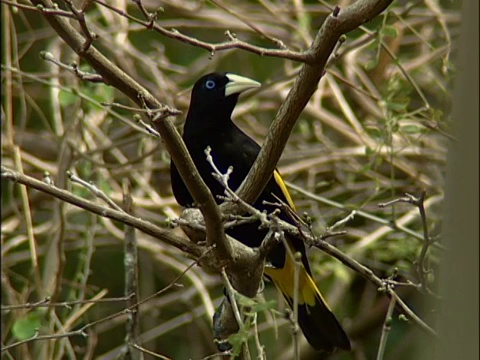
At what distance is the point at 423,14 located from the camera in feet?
14.5

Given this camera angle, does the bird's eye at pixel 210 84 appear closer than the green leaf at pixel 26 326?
No

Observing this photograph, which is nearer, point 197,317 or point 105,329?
point 197,317

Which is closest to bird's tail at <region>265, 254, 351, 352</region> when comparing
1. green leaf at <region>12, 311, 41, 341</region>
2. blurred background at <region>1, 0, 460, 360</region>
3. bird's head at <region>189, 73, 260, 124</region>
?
blurred background at <region>1, 0, 460, 360</region>

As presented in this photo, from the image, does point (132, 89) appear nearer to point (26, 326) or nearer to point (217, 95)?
point (26, 326)

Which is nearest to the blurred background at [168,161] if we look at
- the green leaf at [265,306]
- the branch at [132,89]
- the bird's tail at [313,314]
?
the bird's tail at [313,314]

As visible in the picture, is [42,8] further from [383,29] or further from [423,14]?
[423,14]

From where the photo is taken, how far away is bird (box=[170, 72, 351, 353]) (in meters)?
3.17

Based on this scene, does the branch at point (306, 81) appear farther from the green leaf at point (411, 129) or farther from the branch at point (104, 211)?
the green leaf at point (411, 129)

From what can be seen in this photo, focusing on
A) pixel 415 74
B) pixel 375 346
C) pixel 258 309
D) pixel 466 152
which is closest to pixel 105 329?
pixel 375 346

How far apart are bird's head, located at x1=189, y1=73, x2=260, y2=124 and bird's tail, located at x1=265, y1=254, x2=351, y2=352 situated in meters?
0.61

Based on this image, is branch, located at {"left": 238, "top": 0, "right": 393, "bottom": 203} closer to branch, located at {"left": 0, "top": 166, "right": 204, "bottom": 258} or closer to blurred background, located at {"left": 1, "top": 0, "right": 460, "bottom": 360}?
branch, located at {"left": 0, "top": 166, "right": 204, "bottom": 258}

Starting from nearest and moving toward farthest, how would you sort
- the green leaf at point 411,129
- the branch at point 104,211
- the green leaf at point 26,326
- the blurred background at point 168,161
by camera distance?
the branch at point 104,211
the green leaf at point 26,326
the green leaf at point 411,129
the blurred background at point 168,161

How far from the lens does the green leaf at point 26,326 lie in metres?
2.86

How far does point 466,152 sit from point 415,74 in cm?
390
